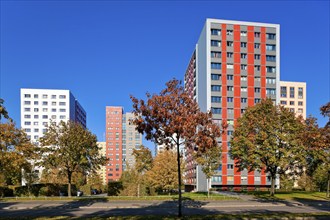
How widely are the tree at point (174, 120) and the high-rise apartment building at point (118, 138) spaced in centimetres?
15325

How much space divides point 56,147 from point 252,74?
56781 mm

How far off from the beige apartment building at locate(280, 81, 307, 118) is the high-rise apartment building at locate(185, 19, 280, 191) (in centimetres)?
5645

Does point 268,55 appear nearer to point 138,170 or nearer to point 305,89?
point 138,170

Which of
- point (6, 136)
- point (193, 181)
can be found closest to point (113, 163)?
point (193, 181)

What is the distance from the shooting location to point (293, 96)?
131625 millimetres

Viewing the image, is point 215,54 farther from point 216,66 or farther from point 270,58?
point 270,58

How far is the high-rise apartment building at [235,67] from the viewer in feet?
251

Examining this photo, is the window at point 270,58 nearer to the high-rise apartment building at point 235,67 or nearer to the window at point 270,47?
the high-rise apartment building at point 235,67

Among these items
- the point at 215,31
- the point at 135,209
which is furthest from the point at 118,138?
the point at 135,209

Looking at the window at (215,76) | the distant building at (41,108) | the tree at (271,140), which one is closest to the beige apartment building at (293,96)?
the window at (215,76)

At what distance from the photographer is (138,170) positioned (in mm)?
48219

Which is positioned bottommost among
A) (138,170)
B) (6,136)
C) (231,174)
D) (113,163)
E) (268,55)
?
(113,163)

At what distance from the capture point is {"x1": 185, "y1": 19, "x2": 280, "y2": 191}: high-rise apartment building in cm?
7650

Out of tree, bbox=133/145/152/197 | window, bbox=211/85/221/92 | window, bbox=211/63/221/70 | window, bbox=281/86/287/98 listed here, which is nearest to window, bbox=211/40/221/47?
window, bbox=211/63/221/70
